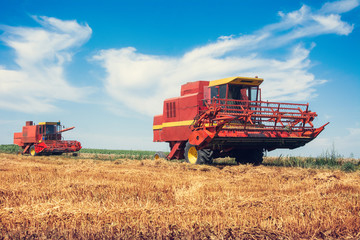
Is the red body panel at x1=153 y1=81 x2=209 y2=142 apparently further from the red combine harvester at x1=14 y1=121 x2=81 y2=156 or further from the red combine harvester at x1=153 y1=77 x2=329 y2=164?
the red combine harvester at x1=14 y1=121 x2=81 y2=156

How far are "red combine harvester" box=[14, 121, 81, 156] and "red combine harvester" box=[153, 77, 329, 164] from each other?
1179 cm

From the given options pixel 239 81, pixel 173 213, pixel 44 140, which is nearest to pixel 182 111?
pixel 239 81

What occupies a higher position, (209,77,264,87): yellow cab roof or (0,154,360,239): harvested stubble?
(209,77,264,87): yellow cab roof

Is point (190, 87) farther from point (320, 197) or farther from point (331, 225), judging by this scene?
point (331, 225)

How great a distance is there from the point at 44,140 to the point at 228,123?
722 inches

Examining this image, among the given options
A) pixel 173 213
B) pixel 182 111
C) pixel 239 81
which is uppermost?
pixel 239 81

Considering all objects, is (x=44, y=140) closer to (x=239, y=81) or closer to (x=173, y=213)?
(x=239, y=81)

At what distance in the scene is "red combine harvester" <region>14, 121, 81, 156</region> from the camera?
24.4 meters

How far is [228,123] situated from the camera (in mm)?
12016

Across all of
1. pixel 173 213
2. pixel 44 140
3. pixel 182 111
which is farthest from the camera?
pixel 44 140

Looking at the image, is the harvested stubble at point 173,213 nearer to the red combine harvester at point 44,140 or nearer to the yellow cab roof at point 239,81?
the yellow cab roof at point 239,81

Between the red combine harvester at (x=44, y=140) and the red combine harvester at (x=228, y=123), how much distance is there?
A: 11.8 meters

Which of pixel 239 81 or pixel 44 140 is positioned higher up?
pixel 239 81


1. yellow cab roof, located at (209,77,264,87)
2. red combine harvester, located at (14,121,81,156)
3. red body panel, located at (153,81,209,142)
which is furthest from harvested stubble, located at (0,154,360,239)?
red combine harvester, located at (14,121,81,156)
